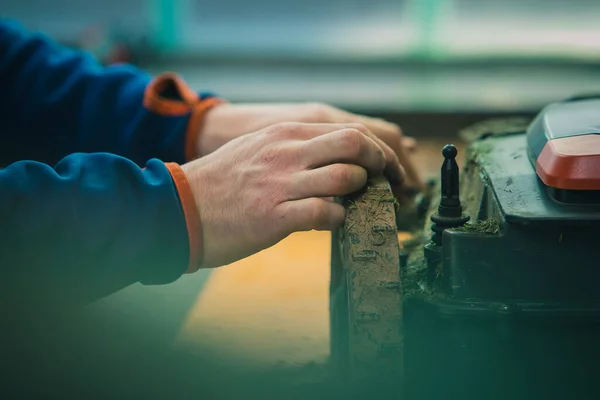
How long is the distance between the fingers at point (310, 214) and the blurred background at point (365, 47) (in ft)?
4.65

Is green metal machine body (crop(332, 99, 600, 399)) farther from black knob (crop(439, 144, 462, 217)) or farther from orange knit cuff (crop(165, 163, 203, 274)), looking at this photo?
orange knit cuff (crop(165, 163, 203, 274))

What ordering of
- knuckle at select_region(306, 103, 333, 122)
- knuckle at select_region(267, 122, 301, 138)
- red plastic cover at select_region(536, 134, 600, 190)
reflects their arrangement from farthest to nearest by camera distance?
knuckle at select_region(306, 103, 333, 122) < knuckle at select_region(267, 122, 301, 138) < red plastic cover at select_region(536, 134, 600, 190)

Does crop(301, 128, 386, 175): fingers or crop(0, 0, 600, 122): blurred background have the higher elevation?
crop(301, 128, 386, 175): fingers

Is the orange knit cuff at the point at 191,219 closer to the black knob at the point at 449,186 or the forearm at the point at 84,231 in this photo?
the forearm at the point at 84,231

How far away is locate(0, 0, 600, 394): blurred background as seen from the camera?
2.26m

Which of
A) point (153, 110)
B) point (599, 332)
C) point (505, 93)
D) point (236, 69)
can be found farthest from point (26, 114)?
point (505, 93)

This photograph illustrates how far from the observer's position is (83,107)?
1142 mm

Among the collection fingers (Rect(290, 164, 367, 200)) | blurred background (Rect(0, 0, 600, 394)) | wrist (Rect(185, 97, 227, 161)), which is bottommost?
blurred background (Rect(0, 0, 600, 394))

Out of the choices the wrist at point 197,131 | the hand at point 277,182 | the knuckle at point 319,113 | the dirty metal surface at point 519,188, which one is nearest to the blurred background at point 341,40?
the wrist at point 197,131

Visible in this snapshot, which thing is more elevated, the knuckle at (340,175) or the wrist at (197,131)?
the knuckle at (340,175)

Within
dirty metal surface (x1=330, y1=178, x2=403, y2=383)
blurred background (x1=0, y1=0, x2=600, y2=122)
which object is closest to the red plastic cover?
dirty metal surface (x1=330, y1=178, x2=403, y2=383)

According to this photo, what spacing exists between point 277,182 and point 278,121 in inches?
11.9

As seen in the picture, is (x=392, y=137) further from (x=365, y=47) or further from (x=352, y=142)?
(x=365, y=47)

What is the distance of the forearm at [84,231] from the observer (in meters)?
0.62
